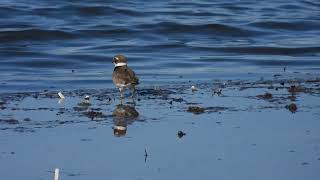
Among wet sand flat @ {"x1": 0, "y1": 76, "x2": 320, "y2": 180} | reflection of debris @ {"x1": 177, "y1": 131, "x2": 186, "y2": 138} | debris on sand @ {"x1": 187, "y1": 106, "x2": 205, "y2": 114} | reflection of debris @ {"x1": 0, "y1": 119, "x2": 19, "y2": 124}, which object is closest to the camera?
wet sand flat @ {"x1": 0, "y1": 76, "x2": 320, "y2": 180}

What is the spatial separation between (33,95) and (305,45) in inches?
386

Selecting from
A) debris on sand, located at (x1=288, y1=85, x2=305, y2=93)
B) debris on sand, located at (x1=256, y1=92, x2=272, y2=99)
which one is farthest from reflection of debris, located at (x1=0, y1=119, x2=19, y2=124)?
debris on sand, located at (x1=288, y1=85, x2=305, y2=93)

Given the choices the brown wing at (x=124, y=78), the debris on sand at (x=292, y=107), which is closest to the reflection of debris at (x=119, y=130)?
the debris on sand at (x=292, y=107)

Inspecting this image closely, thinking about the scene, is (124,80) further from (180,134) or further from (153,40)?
(153,40)

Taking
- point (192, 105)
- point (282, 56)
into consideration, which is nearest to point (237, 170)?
point (192, 105)

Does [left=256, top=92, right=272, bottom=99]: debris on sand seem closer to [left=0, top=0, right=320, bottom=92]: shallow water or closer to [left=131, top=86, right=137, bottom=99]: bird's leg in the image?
[left=131, top=86, right=137, bottom=99]: bird's leg

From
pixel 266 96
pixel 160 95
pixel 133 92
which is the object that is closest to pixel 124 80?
pixel 133 92

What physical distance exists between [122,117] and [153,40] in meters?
12.1

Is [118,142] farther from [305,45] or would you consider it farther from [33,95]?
[305,45]

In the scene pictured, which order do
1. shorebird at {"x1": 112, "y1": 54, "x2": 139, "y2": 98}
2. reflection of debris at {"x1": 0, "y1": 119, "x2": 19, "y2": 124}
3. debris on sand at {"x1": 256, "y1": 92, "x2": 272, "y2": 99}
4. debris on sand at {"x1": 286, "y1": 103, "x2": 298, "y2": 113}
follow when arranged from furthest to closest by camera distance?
1. shorebird at {"x1": 112, "y1": 54, "x2": 139, "y2": 98}
2. debris on sand at {"x1": 256, "y1": 92, "x2": 272, "y2": 99}
3. debris on sand at {"x1": 286, "y1": 103, "x2": 298, "y2": 113}
4. reflection of debris at {"x1": 0, "y1": 119, "x2": 19, "y2": 124}

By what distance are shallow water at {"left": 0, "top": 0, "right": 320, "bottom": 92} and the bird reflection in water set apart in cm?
309

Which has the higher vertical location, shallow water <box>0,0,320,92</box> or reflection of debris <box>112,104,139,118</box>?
shallow water <box>0,0,320,92</box>

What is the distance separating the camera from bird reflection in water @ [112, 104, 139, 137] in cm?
1083

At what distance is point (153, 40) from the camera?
23688 millimetres
